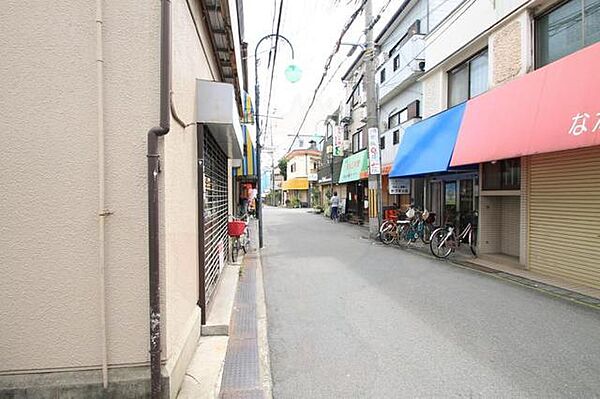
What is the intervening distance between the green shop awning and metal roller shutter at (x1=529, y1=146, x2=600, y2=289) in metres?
9.99

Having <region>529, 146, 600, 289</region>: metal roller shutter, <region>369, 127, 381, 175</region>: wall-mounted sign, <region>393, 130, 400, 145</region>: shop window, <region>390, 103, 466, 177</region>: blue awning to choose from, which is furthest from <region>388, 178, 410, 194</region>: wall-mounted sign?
<region>529, 146, 600, 289</region>: metal roller shutter

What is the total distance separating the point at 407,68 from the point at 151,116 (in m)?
14.2

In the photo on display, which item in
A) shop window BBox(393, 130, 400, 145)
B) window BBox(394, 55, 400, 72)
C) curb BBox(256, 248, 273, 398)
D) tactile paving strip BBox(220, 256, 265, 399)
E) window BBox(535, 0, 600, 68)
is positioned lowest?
curb BBox(256, 248, 273, 398)

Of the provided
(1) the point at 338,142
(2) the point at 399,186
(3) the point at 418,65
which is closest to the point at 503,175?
(2) the point at 399,186

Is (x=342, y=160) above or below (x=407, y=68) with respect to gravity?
below

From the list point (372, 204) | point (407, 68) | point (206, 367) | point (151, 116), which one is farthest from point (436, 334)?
point (407, 68)

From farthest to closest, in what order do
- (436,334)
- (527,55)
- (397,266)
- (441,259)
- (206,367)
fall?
(441,259), (397,266), (527,55), (436,334), (206,367)

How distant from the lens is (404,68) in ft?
50.5

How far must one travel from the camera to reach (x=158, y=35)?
9.57 ft

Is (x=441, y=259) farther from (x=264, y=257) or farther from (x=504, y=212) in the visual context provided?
(x=264, y=257)

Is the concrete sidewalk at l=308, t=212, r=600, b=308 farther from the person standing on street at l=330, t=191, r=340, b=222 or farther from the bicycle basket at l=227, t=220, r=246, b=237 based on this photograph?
the person standing on street at l=330, t=191, r=340, b=222

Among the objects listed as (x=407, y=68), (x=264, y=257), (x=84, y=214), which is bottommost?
(x=264, y=257)

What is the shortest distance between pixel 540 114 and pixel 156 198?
23.0 feet

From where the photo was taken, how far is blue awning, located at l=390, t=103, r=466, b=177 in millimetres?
10156
